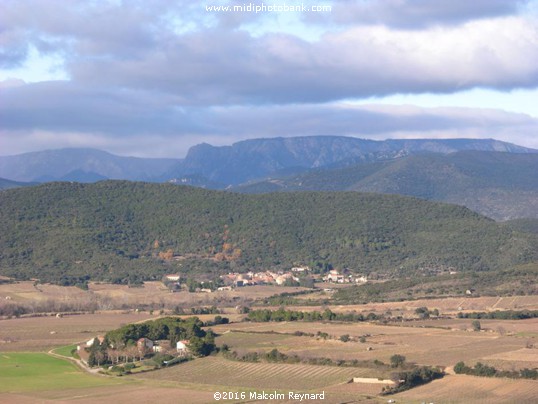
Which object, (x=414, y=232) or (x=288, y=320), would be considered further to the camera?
(x=414, y=232)

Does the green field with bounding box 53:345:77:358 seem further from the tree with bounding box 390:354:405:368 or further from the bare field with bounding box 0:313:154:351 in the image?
the tree with bounding box 390:354:405:368

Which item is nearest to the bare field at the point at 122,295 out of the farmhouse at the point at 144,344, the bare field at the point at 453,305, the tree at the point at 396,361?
the bare field at the point at 453,305

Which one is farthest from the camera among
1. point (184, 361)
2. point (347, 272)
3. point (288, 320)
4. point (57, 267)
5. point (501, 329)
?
point (347, 272)

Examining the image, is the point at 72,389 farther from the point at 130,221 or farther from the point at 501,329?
the point at 130,221

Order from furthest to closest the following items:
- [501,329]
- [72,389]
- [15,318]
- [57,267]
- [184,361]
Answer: [57,267]
[15,318]
[501,329]
[184,361]
[72,389]

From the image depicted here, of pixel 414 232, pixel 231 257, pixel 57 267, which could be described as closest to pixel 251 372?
pixel 57 267

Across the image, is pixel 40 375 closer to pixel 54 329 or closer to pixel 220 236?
pixel 54 329

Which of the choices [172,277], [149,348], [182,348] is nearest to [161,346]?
[149,348]
